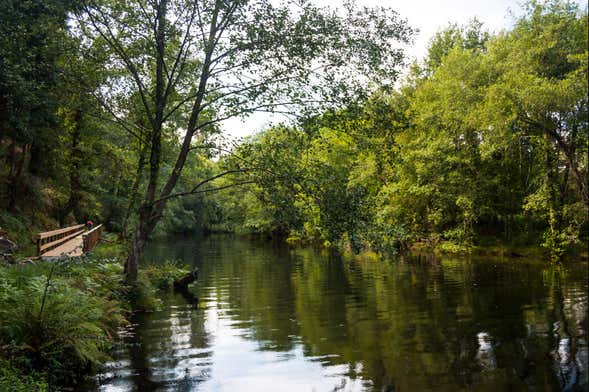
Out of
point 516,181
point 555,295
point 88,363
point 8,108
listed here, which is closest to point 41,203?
point 8,108

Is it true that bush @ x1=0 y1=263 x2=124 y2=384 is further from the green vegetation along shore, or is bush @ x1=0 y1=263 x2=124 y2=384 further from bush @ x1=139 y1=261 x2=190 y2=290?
bush @ x1=139 y1=261 x2=190 y2=290

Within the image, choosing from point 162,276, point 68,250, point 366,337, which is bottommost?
point 366,337

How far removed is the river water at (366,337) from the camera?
8.98 m

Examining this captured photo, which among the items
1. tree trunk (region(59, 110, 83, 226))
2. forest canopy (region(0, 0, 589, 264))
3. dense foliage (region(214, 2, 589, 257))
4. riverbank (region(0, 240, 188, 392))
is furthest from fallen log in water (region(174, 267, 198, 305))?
riverbank (region(0, 240, 188, 392))

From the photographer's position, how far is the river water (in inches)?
353

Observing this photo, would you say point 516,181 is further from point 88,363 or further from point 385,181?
point 88,363

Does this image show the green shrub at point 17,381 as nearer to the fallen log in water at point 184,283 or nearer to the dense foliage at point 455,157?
the dense foliage at point 455,157

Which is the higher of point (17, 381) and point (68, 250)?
point (68, 250)

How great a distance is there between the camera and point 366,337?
1216 cm

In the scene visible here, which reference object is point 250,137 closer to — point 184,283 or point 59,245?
point 184,283

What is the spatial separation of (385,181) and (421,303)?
83.1 ft

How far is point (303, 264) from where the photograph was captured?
103 ft

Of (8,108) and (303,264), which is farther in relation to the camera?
(303,264)

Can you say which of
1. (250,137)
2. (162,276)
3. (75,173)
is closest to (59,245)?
(162,276)
